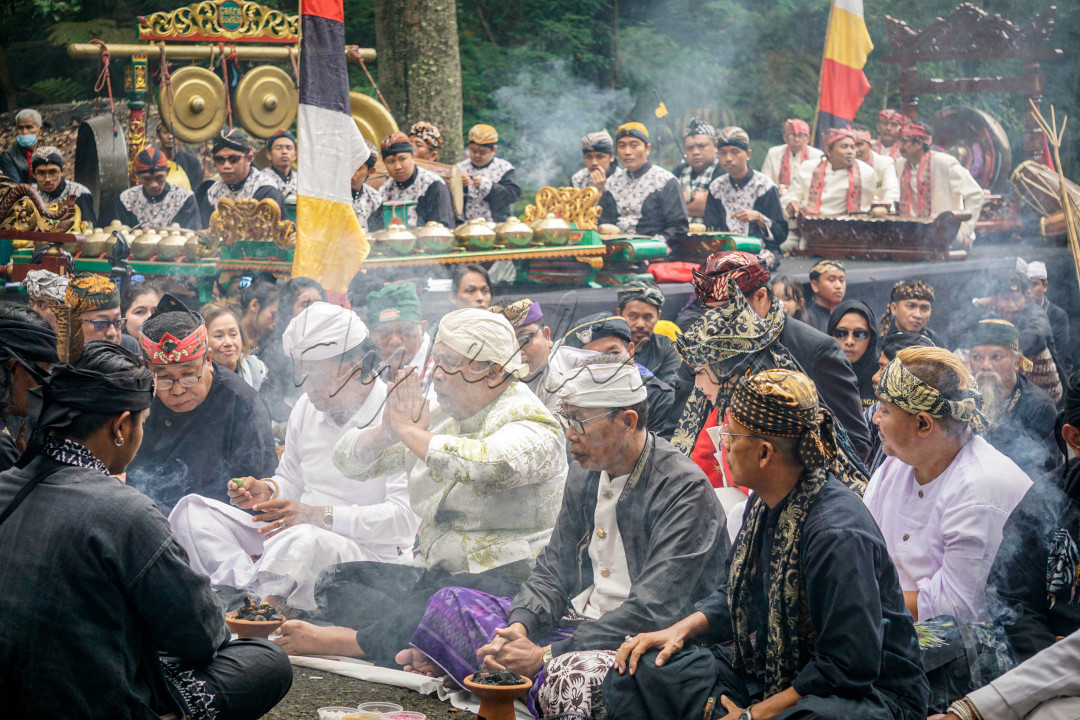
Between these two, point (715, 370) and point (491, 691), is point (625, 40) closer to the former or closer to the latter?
point (715, 370)

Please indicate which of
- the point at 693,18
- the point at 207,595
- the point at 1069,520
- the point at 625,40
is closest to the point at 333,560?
the point at 207,595

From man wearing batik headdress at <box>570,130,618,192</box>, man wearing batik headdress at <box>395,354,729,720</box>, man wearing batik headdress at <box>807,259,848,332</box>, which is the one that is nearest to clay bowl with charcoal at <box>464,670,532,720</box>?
man wearing batik headdress at <box>395,354,729,720</box>

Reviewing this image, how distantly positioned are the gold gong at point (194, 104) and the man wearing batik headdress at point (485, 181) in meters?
3.18

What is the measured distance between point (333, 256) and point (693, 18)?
12.4m

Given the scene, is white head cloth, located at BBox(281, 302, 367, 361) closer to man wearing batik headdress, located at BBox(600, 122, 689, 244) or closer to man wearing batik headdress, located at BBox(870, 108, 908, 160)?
Result: man wearing batik headdress, located at BBox(600, 122, 689, 244)

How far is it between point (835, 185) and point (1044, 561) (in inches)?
307

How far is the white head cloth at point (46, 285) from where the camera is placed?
5.41 metres

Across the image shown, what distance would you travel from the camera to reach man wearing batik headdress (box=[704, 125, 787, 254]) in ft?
27.1

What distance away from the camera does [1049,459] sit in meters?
4.34

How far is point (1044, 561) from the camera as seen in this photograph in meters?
2.79

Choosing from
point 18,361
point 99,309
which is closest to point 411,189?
point 99,309

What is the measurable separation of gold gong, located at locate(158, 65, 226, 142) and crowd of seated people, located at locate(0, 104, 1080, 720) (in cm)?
535

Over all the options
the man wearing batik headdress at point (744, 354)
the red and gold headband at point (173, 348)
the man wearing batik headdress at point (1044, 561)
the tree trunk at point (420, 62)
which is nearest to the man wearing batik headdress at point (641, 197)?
the tree trunk at point (420, 62)

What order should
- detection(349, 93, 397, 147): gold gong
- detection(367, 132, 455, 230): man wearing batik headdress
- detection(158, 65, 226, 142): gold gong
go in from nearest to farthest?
detection(367, 132, 455, 230): man wearing batik headdress, detection(349, 93, 397, 147): gold gong, detection(158, 65, 226, 142): gold gong
